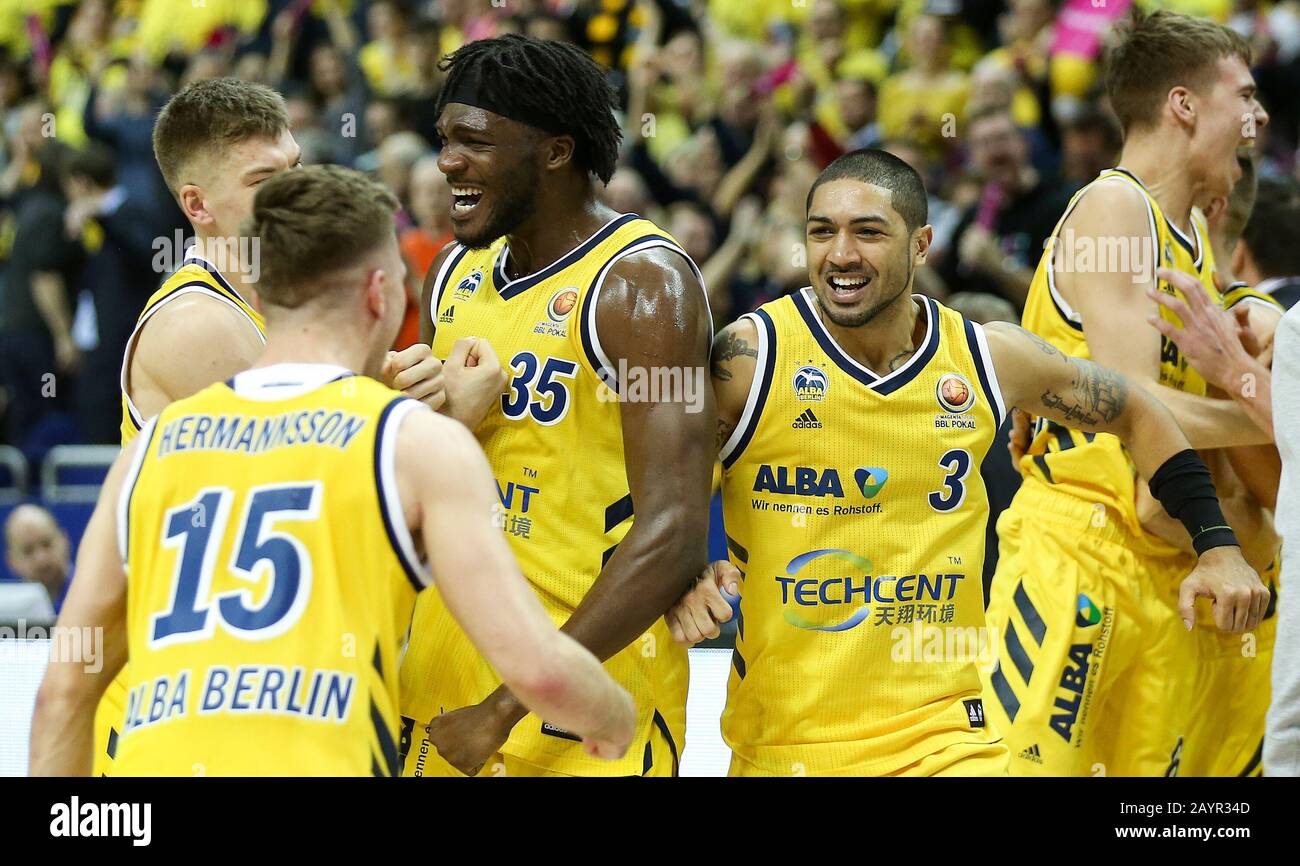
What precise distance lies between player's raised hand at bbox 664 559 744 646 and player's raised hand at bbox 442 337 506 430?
2.41ft

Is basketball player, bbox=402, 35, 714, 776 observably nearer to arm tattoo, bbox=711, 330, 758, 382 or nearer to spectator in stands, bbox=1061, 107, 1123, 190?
arm tattoo, bbox=711, 330, 758, 382

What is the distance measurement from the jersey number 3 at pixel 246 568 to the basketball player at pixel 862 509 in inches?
53.9

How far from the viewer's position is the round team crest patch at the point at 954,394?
168 inches

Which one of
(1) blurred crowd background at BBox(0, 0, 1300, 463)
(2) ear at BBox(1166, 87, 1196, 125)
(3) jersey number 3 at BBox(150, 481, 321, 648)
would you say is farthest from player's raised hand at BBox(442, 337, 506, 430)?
(1) blurred crowd background at BBox(0, 0, 1300, 463)

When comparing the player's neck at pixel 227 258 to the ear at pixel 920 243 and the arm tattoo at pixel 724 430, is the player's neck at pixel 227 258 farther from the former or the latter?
the ear at pixel 920 243

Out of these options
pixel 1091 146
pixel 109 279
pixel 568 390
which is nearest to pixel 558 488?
pixel 568 390

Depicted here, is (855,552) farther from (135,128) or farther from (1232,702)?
(135,128)

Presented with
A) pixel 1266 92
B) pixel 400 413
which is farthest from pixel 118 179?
pixel 400 413

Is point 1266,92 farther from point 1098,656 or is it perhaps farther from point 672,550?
point 672,550

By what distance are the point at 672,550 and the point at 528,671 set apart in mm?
1030

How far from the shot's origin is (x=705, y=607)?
12.8 feet

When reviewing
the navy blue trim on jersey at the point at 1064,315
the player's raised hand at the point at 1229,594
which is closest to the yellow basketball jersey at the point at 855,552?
the player's raised hand at the point at 1229,594

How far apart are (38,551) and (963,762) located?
6.06 meters

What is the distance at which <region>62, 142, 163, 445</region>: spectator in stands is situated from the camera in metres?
10.4
